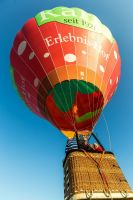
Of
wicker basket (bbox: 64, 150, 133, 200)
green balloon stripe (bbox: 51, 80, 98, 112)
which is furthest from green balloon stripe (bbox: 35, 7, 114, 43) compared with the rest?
wicker basket (bbox: 64, 150, 133, 200)

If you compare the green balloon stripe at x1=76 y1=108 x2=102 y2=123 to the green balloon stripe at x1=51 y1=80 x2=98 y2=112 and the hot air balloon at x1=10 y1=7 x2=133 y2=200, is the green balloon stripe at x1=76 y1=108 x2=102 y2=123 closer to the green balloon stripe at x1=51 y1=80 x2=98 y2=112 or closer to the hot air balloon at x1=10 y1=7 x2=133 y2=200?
the hot air balloon at x1=10 y1=7 x2=133 y2=200

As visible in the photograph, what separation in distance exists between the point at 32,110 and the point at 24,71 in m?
2.48

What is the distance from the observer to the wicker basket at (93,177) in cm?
824

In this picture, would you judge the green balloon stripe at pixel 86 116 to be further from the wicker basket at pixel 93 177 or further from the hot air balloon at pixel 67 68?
the wicker basket at pixel 93 177

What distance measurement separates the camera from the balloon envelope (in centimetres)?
1077

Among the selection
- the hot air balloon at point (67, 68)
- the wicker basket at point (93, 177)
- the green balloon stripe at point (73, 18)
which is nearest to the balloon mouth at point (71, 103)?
the hot air balloon at point (67, 68)

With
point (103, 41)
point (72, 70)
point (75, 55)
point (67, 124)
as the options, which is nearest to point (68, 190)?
point (67, 124)

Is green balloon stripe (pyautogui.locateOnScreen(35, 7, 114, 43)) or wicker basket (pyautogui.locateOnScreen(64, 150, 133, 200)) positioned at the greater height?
green balloon stripe (pyautogui.locateOnScreen(35, 7, 114, 43))

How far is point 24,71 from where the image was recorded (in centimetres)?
1191

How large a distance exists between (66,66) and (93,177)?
4667mm

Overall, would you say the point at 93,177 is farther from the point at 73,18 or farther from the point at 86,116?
the point at 73,18

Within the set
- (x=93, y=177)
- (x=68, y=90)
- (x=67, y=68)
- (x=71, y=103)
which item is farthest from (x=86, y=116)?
(x=93, y=177)

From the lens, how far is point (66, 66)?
10805mm

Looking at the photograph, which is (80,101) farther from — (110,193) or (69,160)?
(110,193)
